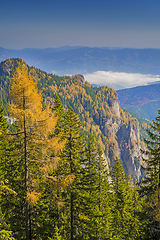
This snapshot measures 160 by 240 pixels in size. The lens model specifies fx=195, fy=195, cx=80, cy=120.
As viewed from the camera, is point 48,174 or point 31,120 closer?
point 31,120

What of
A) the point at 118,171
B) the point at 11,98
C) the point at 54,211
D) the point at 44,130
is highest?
the point at 11,98

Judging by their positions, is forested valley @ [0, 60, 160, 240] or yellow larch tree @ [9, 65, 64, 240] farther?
forested valley @ [0, 60, 160, 240]

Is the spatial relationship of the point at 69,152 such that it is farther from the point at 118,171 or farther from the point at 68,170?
the point at 118,171

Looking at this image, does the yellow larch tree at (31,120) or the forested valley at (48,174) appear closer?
the yellow larch tree at (31,120)

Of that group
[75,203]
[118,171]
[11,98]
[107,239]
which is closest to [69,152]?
[75,203]

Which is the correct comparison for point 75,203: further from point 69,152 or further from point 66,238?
point 69,152

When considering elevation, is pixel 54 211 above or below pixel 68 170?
below

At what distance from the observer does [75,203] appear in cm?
1911

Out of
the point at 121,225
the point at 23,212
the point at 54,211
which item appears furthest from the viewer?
the point at 121,225

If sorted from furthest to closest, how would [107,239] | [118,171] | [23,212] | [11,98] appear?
[118,171]
[107,239]
[23,212]
[11,98]

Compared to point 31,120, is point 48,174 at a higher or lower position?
lower

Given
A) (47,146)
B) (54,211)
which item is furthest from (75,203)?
(47,146)

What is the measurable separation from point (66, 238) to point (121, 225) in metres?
10.6

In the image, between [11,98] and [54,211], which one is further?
[54,211]
